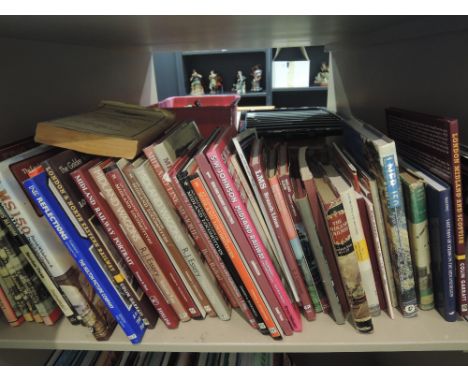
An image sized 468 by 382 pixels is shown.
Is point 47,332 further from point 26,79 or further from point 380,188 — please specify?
point 380,188

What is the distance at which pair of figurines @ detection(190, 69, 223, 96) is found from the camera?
2795mm

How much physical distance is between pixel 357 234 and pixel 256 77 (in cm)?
251

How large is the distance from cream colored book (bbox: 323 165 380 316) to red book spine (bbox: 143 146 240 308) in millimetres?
209

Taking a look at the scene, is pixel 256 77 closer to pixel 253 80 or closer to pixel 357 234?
pixel 253 80

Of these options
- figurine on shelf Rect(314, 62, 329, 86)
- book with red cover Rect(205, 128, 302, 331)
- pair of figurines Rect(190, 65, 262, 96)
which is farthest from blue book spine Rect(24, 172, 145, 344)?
figurine on shelf Rect(314, 62, 329, 86)

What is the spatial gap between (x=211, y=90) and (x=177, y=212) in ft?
8.44

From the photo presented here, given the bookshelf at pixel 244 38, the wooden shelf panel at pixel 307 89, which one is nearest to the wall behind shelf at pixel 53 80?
the bookshelf at pixel 244 38

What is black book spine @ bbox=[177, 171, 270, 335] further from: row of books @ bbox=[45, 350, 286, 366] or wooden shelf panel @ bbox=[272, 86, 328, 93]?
wooden shelf panel @ bbox=[272, 86, 328, 93]

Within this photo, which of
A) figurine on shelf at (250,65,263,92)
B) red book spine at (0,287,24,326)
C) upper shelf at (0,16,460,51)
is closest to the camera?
upper shelf at (0,16,460,51)

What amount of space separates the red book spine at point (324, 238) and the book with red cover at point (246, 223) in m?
0.08

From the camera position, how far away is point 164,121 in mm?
642

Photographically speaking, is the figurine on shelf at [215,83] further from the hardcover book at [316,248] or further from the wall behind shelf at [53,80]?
the hardcover book at [316,248]
